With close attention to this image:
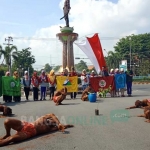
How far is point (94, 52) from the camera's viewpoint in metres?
16.9

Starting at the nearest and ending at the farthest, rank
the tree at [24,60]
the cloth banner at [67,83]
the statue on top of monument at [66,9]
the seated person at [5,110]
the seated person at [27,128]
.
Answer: the seated person at [27,128], the seated person at [5,110], the cloth banner at [67,83], the statue on top of monument at [66,9], the tree at [24,60]

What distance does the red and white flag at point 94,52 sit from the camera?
16875 mm

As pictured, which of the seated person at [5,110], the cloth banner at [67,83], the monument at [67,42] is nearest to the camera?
the seated person at [5,110]

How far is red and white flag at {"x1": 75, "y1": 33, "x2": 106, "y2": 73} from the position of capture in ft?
55.4

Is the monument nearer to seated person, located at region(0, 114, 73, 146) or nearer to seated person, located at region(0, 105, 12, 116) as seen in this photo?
seated person, located at region(0, 105, 12, 116)

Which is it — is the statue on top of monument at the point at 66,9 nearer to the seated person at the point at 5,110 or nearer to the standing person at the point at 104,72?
the standing person at the point at 104,72

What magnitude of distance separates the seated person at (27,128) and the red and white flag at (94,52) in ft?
33.1

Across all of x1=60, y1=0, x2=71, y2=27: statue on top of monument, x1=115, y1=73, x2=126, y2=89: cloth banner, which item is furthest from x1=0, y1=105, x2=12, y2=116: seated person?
x1=60, y1=0, x2=71, y2=27: statue on top of monument

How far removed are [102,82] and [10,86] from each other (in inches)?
224

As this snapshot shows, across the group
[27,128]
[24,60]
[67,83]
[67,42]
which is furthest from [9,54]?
[27,128]

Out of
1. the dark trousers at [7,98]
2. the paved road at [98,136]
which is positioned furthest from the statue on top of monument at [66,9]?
the paved road at [98,136]

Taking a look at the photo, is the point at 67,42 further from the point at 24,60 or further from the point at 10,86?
the point at 24,60

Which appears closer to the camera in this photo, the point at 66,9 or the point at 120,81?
the point at 120,81

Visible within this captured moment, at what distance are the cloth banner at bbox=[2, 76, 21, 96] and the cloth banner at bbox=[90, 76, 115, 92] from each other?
468 cm
